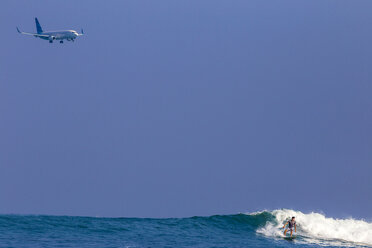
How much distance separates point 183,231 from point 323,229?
9.79m

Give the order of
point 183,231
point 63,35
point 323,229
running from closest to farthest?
point 183,231 < point 323,229 < point 63,35

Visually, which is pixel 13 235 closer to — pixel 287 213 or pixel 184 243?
pixel 184 243

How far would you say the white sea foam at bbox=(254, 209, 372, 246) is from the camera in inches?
1074

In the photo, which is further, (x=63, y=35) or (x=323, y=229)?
(x=63, y=35)

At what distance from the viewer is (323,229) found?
1169 inches

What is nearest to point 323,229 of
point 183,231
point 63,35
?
point 183,231

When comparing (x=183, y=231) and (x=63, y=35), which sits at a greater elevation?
(x=63, y=35)

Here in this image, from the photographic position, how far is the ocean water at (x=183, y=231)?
22.4 meters

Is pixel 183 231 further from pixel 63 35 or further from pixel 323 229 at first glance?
pixel 63 35

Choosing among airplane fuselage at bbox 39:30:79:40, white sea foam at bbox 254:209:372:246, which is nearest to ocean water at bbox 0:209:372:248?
white sea foam at bbox 254:209:372:246

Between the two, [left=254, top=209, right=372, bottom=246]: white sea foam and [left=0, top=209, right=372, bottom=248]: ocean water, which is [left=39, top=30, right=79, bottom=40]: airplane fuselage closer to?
[left=0, top=209, right=372, bottom=248]: ocean water

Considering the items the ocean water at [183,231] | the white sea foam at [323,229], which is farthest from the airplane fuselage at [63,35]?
the white sea foam at [323,229]

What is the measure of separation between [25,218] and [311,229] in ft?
59.8

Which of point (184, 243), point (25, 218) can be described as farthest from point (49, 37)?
point (184, 243)
